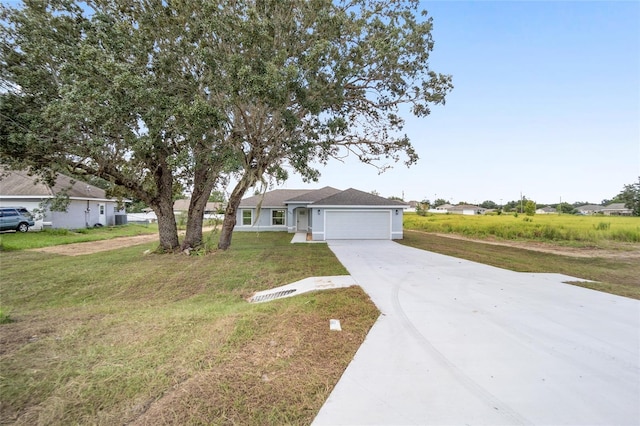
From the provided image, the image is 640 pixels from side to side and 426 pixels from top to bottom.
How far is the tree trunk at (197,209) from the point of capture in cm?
1240

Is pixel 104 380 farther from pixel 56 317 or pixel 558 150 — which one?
pixel 558 150

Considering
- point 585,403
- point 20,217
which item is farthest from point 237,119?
point 20,217

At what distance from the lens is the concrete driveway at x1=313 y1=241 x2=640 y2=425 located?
8.12ft

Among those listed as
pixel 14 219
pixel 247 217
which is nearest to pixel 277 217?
pixel 247 217

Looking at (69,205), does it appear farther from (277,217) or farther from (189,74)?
(189,74)

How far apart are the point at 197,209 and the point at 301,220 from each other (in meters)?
11.6

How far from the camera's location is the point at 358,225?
59.5ft

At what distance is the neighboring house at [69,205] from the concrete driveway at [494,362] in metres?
18.9

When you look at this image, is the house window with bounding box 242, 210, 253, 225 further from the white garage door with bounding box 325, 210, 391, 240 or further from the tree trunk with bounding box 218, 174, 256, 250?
the tree trunk with bounding box 218, 174, 256, 250

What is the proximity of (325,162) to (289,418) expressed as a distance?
11817 mm

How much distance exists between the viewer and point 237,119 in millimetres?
10531

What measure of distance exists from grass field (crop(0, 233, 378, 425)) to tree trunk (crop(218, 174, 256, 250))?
514 centimetres

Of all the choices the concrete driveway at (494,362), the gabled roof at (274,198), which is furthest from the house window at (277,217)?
the concrete driveway at (494,362)

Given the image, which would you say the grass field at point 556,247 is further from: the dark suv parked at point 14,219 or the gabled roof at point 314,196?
the dark suv parked at point 14,219
